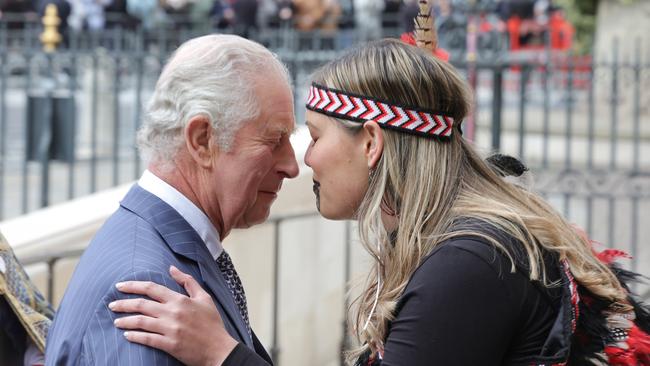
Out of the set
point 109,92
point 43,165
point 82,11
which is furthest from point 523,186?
point 82,11

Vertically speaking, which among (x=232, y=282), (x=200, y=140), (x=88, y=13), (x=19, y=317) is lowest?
(x=19, y=317)

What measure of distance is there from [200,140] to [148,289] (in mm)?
370

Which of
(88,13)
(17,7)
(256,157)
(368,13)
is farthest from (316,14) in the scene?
(256,157)

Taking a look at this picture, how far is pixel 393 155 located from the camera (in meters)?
2.12

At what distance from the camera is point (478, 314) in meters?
1.92

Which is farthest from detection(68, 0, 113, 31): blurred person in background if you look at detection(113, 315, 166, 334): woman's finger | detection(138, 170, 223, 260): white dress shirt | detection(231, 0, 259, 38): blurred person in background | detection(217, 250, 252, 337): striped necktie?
detection(113, 315, 166, 334): woman's finger

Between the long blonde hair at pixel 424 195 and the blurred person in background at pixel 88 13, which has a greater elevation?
the blurred person in background at pixel 88 13

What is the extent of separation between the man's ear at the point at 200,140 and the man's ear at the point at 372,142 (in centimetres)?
32

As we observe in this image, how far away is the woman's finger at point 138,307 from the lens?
1.89 metres

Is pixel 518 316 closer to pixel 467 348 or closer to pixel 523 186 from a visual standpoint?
pixel 467 348

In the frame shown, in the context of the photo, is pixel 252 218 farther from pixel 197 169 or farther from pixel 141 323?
pixel 141 323

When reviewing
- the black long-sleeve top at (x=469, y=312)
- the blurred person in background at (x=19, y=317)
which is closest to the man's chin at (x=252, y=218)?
the black long-sleeve top at (x=469, y=312)

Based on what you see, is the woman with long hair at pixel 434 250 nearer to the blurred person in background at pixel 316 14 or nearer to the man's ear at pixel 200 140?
the man's ear at pixel 200 140

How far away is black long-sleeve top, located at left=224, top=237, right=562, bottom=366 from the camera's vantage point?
192cm
